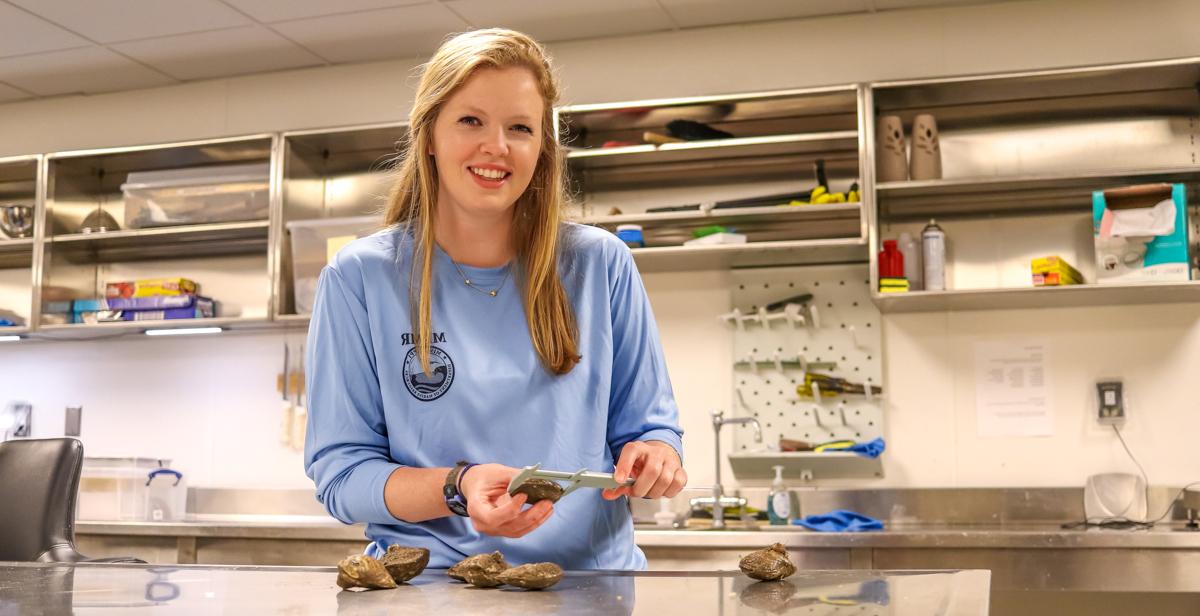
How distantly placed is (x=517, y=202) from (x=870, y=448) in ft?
7.78

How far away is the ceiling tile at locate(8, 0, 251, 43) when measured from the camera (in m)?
3.85

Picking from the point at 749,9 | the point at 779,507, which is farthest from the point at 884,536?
the point at 749,9

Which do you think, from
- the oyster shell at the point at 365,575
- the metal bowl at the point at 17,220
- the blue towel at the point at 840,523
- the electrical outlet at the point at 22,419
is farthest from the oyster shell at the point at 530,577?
the electrical outlet at the point at 22,419

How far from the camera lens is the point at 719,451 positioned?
386 centimetres

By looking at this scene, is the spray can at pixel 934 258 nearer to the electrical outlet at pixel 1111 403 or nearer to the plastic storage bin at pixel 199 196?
the electrical outlet at pixel 1111 403

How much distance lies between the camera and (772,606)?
3.44 feet

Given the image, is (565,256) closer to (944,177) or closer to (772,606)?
(772,606)

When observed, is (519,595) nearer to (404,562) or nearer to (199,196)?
Answer: (404,562)

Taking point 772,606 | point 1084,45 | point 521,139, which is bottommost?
point 772,606

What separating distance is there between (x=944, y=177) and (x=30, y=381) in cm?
369

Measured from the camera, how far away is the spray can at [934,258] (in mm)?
3588

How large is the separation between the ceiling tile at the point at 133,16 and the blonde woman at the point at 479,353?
271cm

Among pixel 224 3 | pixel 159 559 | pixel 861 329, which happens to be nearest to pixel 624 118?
pixel 861 329

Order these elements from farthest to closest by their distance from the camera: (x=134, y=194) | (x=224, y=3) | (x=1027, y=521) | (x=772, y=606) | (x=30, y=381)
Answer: (x=30, y=381) < (x=134, y=194) < (x=224, y=3) < (x=1027, y=521) < (x=772, y=606)
